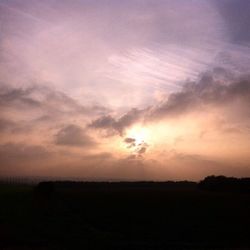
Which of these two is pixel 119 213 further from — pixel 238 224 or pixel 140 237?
pixel 238 224

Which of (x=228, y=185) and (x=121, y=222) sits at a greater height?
(x=228, y=185)

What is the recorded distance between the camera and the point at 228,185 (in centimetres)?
8556

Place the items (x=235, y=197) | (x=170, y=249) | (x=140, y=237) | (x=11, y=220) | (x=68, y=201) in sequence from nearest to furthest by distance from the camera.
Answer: (x=170, y=249) → (x=140, y=237) → (x=11, y=220) → (x=68, y=201) → (x=235, y=197)

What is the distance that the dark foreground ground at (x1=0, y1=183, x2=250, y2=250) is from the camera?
3906 cm

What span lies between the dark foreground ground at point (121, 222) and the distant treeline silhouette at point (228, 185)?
14328 millimetres

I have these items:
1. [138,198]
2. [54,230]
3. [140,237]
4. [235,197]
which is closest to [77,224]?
[54,230]

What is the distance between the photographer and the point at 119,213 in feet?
170

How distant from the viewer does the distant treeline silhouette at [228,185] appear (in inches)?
3068

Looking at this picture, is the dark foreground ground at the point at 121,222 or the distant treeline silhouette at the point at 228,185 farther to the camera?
the distant treeline silhouette at the point at 228,185

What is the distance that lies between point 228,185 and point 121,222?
42.8m

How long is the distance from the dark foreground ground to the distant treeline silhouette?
14328mm

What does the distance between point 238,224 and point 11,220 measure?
23878mm

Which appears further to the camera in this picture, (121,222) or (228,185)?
(228,185)

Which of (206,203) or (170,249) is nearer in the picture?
(170,249)
